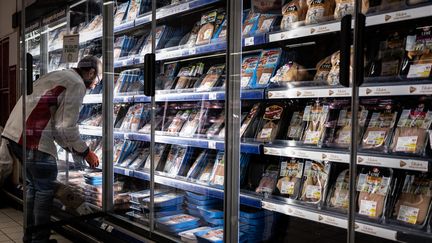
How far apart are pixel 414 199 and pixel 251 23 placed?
1620mm

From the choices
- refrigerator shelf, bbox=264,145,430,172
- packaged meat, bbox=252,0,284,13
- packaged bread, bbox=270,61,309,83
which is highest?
packaged meat, bbox=252,0,284,13

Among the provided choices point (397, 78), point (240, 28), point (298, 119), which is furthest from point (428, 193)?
point (240, 28)

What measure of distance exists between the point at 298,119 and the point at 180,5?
4.06ft

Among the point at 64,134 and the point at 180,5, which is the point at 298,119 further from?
the point at 64,134

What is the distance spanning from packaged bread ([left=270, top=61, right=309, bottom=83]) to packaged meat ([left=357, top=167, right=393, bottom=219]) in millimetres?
744

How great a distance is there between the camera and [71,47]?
3.76m

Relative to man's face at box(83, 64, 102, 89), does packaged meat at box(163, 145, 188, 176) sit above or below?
below

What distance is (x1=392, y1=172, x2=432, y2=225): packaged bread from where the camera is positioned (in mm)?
1984

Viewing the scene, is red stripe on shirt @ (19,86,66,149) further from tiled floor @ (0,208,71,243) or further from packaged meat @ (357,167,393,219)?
packaged meat @ (357,167,393,219)

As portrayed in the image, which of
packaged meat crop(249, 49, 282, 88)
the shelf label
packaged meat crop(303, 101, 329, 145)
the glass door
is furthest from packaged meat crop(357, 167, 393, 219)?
the shelf label

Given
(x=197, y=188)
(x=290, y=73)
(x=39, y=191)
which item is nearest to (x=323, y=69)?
(x=290, y=73)

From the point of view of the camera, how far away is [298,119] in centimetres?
273

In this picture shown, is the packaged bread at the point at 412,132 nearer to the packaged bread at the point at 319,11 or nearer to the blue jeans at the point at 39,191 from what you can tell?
the packaged bread at the point at 319,11

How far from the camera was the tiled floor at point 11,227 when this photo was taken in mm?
4008
